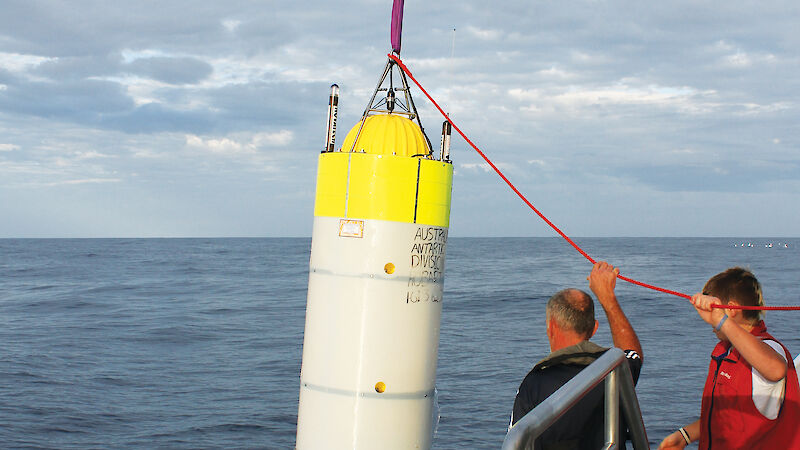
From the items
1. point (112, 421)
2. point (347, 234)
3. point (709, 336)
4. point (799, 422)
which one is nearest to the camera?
point (799, 422)

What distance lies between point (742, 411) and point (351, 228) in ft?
9.58

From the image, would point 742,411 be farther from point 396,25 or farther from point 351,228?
point 396,25

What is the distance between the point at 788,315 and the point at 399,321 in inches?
1010

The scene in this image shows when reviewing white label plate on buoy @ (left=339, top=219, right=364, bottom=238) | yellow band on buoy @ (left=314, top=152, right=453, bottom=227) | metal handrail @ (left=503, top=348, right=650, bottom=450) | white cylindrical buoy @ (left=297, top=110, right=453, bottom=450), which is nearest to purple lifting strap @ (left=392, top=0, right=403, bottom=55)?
white cylindrical buoy @ (left=297, top=110, right=453, bottom=450)

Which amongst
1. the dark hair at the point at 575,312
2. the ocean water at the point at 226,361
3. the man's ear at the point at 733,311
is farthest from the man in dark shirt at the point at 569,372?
the ocean water at the point at 226,361

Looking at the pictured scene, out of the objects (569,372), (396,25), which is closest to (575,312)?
(569,372)

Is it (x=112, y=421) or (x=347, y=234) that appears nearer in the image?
(x=347, y=234)

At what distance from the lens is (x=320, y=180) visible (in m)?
5.52

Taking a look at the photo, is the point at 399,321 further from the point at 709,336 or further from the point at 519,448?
the point at 709,336

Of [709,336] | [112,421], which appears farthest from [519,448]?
[709,336]

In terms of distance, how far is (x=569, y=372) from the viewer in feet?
11.9

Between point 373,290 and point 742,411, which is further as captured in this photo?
point 373,290

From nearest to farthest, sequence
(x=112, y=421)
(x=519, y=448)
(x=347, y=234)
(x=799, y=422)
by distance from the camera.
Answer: (x=519, y=448), (x=799, y=422), (x=347, y=234), (x=112, y=421)

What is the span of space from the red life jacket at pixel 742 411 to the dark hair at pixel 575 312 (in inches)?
25.9
